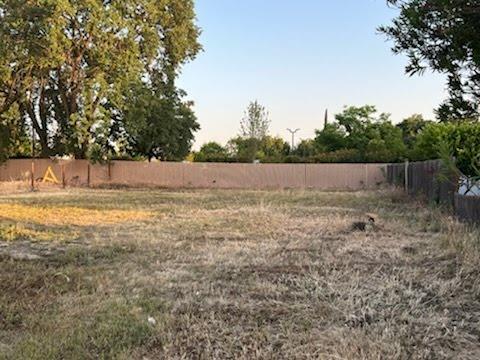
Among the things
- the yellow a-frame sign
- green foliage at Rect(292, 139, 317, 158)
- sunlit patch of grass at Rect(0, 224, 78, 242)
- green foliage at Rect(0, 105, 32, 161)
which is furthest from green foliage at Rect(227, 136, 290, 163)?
sunlit patch of grass at Rect(0, 224, 78, 242)

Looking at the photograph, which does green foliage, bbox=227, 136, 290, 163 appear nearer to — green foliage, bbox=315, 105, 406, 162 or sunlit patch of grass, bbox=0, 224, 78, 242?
green foliage, bbox=315, 105, 406, 162

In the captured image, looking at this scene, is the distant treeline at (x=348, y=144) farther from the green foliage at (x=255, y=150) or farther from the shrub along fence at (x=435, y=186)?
the shrub along fence at (x=435, y=186)

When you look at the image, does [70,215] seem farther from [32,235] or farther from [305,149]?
[305,149]

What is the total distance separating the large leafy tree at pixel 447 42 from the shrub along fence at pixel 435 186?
101 centimetres

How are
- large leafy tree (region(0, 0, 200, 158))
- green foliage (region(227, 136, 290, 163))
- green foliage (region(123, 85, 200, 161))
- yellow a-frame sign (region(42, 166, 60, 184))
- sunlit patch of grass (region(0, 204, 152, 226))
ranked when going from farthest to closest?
green foliage (region(227, 136, 290, 163)), yellow a-frame sign (region(42, 166, 60, 184)), green foliage (region(123, 85, 200, 161)), large leafy tree (region(0, 0, 200, 158)), sunlit patch of grass (region(0, 204, 152, 226))

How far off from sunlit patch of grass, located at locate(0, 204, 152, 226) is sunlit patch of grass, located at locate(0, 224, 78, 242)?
1318 millimetres

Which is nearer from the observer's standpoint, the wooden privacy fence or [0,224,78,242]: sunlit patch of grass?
[0,224,78,242]: sunlit patch of grass

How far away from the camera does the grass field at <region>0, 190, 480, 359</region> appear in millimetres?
3590

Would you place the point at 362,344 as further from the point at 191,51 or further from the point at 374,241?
the point at 191,51

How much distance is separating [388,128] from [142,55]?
68.8 ft

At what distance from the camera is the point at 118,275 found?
5.84 metres

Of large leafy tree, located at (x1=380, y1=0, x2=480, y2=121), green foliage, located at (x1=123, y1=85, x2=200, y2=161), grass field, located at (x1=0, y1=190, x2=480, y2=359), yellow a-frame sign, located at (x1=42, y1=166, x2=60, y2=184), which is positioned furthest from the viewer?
yellow a-frame sign, located at (x1=42, y1=166, x2=60, y2=184)

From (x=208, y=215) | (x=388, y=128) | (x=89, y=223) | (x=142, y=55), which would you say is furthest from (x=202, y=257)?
(x=388, y=128)

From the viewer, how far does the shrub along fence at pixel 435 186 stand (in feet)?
29.2
